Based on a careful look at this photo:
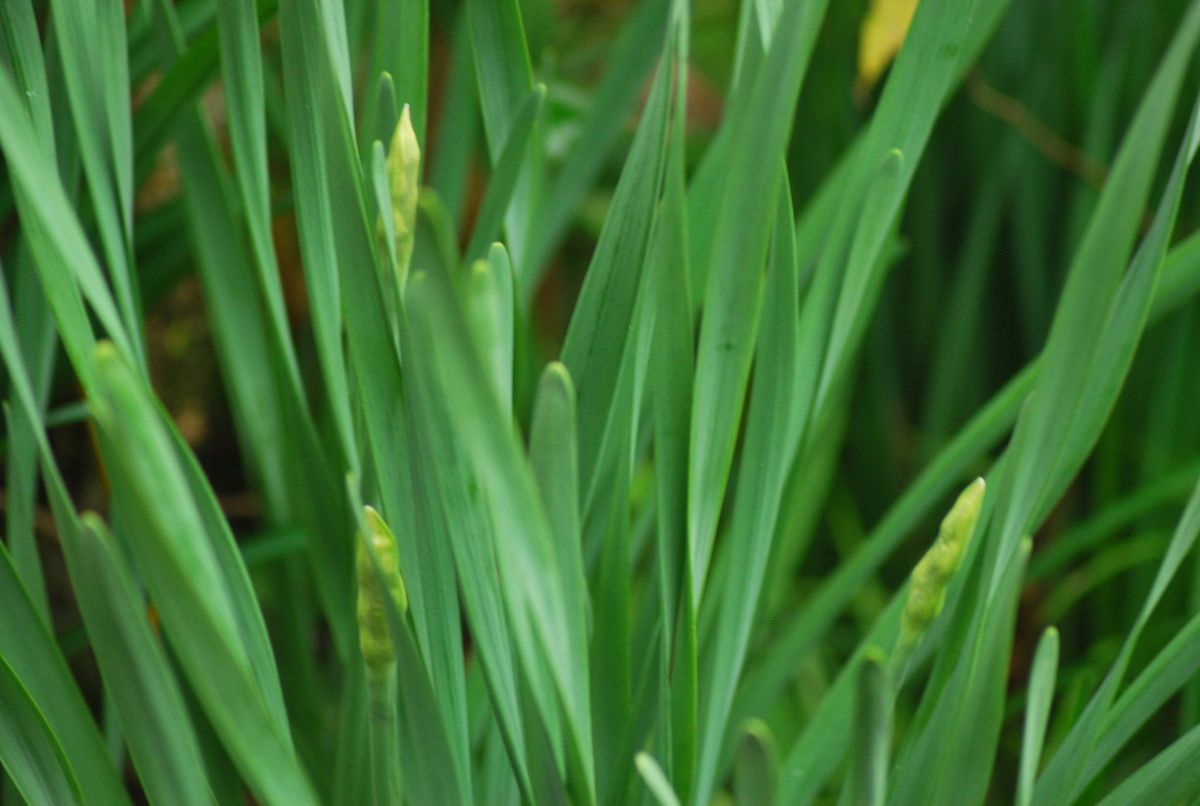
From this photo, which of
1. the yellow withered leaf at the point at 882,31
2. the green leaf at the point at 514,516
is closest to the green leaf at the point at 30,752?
the green leaf at the point at 514,516

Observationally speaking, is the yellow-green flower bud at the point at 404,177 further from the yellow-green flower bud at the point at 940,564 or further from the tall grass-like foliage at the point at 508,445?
the yellow-green flower bud at the point at 940,564

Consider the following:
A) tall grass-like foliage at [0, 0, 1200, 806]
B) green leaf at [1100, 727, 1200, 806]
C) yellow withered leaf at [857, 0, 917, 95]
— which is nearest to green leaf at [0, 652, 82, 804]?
tall grass-like foliage at [0, 0, 1200, 806]

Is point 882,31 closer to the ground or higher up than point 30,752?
higher up

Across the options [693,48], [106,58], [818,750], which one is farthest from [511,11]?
[693,48]

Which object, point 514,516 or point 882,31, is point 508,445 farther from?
point 882,31

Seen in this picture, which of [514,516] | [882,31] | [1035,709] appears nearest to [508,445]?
[514,516]

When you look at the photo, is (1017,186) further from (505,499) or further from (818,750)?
(505,499)
